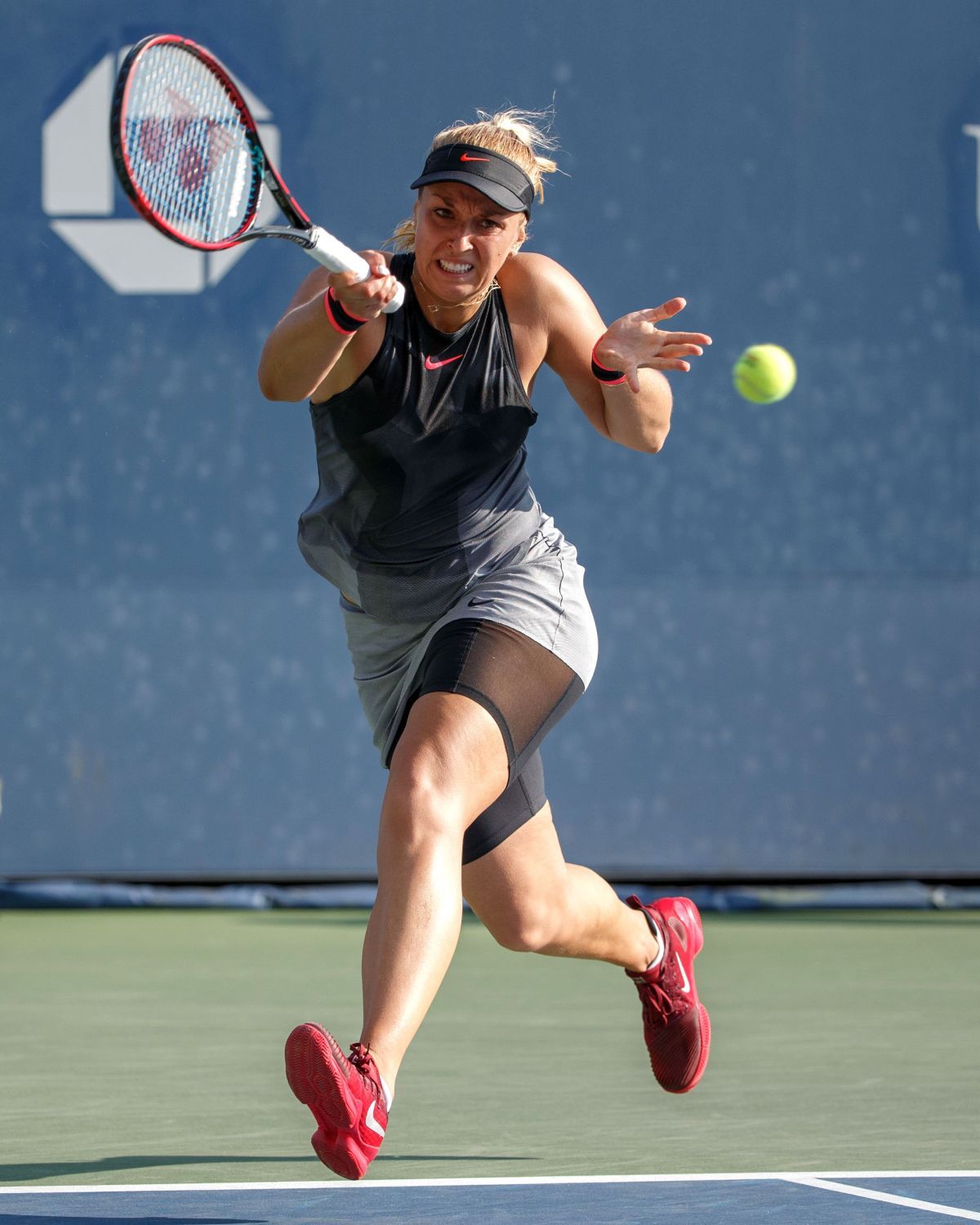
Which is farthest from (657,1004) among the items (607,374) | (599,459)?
(599,459)

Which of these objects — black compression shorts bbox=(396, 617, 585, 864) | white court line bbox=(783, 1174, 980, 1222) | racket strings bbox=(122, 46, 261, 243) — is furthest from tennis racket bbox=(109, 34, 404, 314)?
white court line bbox=(783, 1174, 980, 1222)

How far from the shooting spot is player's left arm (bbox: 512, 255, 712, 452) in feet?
9.46

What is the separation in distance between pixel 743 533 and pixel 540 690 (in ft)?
14.5

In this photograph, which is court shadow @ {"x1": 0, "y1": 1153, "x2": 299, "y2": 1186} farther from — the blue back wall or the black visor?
the blue back wall

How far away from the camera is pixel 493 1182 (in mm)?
Result: 2779

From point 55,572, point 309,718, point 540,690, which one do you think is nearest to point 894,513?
point 309,718

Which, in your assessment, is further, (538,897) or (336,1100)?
(538,897)

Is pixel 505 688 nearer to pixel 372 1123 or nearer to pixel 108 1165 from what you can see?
pixel 372 1123

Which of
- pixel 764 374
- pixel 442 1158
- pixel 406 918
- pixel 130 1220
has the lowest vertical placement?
pixel 130 1220

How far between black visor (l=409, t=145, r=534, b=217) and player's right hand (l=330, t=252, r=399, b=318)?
0.86 feet

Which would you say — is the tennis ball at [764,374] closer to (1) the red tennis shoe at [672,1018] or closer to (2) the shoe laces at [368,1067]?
(1) the red tennis shoe at [672,1018]

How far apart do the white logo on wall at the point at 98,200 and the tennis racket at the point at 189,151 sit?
4155 mm

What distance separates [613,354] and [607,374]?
2.1 inches

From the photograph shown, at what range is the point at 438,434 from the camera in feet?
9.52
